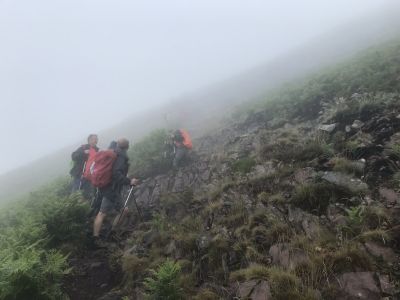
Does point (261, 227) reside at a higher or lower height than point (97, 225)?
lower

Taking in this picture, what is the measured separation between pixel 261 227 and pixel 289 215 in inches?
24.9

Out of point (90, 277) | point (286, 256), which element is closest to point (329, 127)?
point (286, 256)

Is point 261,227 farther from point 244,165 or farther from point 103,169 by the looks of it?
point 103,169

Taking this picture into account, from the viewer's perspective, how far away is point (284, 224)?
719cm

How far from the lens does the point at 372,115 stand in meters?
10.4

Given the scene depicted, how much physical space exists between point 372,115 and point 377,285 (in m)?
6.21

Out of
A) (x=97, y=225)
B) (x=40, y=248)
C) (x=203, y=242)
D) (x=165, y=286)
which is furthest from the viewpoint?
(x=97, y=225)

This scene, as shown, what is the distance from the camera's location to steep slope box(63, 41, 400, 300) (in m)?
5.85

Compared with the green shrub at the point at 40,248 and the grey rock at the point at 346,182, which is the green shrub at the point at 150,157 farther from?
the grey rock at the point at 346,182

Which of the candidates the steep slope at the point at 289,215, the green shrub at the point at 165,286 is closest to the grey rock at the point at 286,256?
the steep slope at the point at 289,215

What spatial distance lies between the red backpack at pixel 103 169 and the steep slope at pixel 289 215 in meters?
1.36

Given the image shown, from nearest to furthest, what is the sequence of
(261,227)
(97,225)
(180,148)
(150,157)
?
(261,227) < (97,225) < (180,148) < (150,157)

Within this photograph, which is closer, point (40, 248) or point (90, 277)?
point (40, 248)

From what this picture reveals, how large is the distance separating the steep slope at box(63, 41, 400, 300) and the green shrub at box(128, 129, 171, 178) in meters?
1.08
